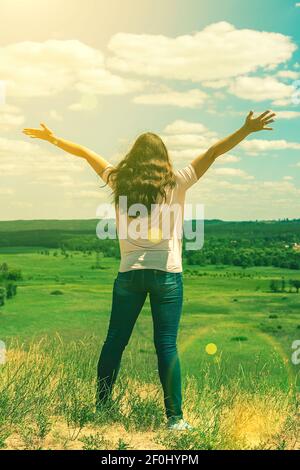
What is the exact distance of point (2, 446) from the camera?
13.0 ft

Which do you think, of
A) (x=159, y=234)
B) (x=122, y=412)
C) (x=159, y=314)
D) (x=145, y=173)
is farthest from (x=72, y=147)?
(x=122, y=412)

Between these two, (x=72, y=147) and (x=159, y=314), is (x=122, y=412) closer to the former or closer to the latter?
(x=159, y=314)

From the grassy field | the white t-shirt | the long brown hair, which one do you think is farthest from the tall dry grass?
the long brown hair

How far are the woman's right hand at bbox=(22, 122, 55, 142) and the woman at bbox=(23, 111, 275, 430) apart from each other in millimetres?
828

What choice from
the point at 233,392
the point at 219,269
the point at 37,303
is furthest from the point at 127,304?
the point at 219,269

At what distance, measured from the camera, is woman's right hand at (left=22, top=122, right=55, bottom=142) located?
4961 millimetres

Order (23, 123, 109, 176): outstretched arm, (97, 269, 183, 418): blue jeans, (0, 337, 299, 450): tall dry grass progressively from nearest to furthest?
1. (0, 337, 299, 450): tall dry grass
2. (97, 269, 183, 418): blue jeans
3. (23, 123, 109, 176): outstretched arm

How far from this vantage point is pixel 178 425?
166 inches

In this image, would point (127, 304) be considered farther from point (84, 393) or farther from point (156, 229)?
point (84, 393)

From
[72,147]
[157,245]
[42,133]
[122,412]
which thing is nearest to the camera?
[157,245]

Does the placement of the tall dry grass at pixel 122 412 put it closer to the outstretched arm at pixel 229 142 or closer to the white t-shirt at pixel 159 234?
the white t-shirt at pixel 159 234

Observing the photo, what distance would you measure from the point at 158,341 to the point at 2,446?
121 centimetres

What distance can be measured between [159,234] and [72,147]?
3.49 feet

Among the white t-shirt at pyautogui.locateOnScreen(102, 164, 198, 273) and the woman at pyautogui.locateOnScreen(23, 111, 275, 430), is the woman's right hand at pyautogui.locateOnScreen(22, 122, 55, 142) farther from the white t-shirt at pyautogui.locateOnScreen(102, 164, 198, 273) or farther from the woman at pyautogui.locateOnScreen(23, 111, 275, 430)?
the white t-shirt at pyautogui.locateOnScreen(102, 164, 198, 273)
